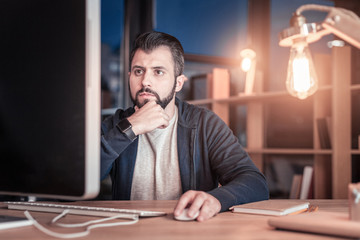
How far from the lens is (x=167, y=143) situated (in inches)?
69.7

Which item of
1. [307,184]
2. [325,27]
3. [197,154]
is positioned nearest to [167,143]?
[197,154]

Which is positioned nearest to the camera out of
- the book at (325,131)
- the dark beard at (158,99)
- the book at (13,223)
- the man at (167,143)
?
the book at (13,223)

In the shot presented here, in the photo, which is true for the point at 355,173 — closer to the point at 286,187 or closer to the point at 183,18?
the point at 286,187

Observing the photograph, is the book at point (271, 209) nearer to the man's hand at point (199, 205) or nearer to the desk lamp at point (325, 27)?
the man's hand at point (199, 205)

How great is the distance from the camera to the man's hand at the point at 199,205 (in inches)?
35.4

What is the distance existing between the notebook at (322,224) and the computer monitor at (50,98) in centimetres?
38

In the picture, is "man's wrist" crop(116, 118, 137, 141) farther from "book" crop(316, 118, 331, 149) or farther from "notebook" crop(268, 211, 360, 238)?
"book" crop(316, 118, 331, 149)

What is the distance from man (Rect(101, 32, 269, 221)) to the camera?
5.10 feet

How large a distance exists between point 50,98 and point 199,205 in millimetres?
417

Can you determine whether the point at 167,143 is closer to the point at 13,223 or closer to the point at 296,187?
the point at 13,223

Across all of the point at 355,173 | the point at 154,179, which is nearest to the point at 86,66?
the point at 154,179

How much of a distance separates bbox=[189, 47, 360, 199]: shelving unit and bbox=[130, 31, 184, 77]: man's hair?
4.26 feet

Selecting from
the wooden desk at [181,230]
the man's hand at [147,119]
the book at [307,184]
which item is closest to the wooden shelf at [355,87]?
the book at [307,184]

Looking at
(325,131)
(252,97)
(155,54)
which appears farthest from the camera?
(252,97)
